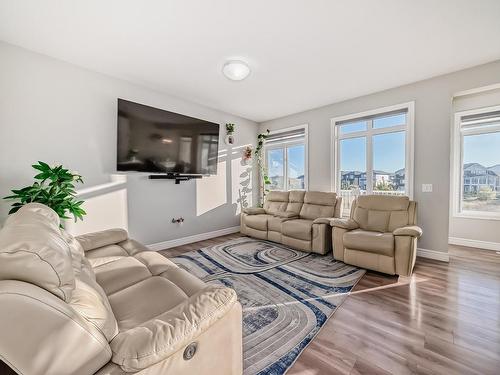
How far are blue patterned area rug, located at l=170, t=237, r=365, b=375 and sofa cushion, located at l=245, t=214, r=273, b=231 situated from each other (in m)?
0.38

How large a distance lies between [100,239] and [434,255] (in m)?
4.23

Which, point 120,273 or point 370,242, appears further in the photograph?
Result: point 370,242

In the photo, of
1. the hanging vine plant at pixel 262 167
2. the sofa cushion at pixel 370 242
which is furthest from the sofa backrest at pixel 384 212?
the hanging vine plant at pixel 262 167

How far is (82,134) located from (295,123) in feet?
12.3

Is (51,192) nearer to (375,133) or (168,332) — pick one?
(168,332)

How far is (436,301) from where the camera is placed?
83.0 inches

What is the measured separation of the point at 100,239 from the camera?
7.12ft

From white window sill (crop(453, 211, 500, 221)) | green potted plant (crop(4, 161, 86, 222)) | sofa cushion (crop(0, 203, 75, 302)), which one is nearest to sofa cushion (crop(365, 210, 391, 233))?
white window sill (crop(453, 211, 500, 221))

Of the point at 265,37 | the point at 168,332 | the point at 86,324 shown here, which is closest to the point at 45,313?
the point at 86,324

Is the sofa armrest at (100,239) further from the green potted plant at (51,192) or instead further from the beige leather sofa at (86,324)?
the beige leather sofa at (86,324)

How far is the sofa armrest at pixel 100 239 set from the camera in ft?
6.78

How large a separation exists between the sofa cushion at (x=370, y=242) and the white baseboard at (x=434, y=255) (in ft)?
3.32

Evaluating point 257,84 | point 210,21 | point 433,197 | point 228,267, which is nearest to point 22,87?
point 210,21

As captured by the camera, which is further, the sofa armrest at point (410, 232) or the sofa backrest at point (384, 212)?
→ the sofa backrest at point (384, 212)
